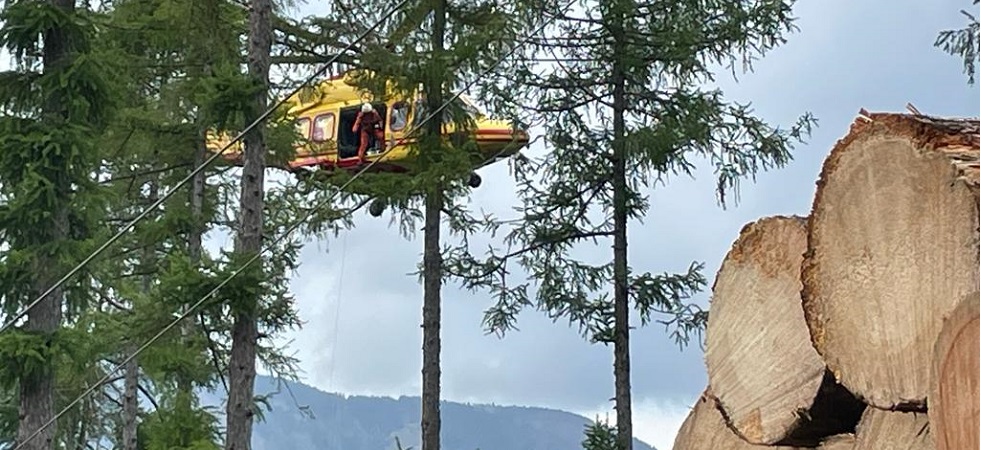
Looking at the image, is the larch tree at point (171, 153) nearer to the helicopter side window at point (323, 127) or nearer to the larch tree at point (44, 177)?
the larch tree at point (44, 177)

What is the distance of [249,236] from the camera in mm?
8516

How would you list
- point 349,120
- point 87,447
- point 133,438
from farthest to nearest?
point 87,447 → point 133,438 → point 349,120

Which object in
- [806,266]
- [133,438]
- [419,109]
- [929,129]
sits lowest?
[806,266]

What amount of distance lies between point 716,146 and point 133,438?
325 inches

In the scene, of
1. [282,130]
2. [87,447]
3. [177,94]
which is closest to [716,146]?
[282,130]

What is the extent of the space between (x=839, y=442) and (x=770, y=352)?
0.73 ft

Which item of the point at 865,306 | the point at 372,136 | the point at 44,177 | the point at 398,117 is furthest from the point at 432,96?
the point at 865,306

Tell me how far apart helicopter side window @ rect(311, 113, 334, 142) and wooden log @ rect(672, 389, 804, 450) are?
31.3 feet

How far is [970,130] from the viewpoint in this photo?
198 centimetres

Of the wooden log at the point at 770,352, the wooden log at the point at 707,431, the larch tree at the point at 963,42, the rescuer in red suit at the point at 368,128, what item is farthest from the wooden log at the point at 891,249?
the rescuer in red suit at the point at 368,128

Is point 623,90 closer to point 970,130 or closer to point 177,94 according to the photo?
A: point 177,94

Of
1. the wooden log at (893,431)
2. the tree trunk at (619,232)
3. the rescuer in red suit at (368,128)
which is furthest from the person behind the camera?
the rescuer in red suit at (368,128)

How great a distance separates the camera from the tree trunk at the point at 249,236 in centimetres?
847

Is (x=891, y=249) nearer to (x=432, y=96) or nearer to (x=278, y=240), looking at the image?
(x=278, y=240)
